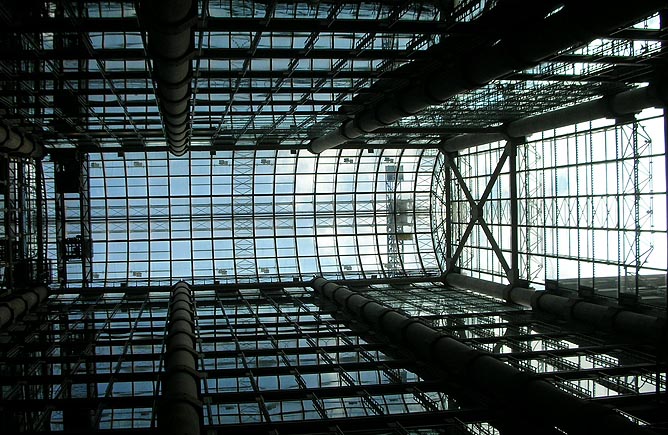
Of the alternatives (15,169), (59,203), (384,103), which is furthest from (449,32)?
(59,203)

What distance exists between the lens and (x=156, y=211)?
41.8 metres

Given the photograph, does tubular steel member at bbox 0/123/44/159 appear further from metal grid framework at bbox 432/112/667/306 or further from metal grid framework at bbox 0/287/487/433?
metal grid framework at bbox 432/112/667/306

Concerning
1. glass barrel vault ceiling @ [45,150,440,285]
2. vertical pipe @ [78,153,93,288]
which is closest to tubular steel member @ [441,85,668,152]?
glass barrel vault ceiling @ [45,150,440,285]

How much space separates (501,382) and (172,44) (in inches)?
485

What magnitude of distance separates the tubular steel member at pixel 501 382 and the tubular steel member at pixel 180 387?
760 cm

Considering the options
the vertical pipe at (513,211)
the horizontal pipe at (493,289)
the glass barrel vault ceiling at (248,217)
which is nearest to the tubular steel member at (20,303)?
the glass barrel vault ceiling at (248,217)

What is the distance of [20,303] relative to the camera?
29.4 m

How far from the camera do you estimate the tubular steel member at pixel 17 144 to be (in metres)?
27.2

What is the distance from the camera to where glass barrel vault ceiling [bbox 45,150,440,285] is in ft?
136

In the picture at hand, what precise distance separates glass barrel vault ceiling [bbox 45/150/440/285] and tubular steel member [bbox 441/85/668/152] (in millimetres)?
9776

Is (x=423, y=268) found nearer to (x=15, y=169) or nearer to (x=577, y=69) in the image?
(x=577, y=69)

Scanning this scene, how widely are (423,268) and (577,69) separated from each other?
22.3 metres

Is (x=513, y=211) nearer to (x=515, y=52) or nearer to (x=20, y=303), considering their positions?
(x=515, y=52)

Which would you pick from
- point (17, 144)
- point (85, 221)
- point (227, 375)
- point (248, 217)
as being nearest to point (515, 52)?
point (227, 375)
